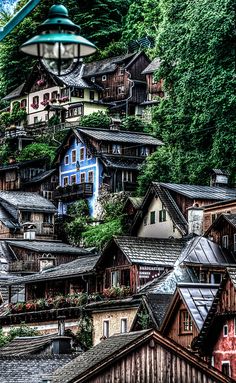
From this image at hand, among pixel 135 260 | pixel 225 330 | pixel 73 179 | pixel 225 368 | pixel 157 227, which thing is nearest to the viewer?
pixel 225 368

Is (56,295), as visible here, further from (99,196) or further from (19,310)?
(99,196)

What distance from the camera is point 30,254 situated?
7738 cm

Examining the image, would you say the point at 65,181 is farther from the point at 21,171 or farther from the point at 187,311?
the point at 187,311

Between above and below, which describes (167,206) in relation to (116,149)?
below

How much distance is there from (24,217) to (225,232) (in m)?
37.8

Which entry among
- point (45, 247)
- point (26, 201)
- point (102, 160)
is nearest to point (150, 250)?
point (45, 247)

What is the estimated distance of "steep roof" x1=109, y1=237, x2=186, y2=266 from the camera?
54.2 m

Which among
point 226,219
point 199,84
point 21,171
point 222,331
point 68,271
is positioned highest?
point 199,84

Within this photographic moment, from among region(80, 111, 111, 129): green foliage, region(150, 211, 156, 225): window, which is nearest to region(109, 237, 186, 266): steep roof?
region(150, 211, 156, 225): window

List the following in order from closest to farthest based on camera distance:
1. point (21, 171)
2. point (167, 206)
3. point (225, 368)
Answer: point (225, 368) < point (167, 206) < point (21, 171)

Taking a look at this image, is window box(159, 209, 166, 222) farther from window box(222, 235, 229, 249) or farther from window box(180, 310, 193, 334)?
window box(180, 310, 193, 334)

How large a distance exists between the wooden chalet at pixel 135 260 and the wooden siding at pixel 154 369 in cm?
1527

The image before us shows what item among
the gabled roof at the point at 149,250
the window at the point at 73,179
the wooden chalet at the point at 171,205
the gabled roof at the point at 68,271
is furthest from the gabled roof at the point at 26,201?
A: the gabled roof at the point at 149,250

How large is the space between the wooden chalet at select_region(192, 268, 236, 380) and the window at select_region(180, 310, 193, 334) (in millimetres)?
1851
